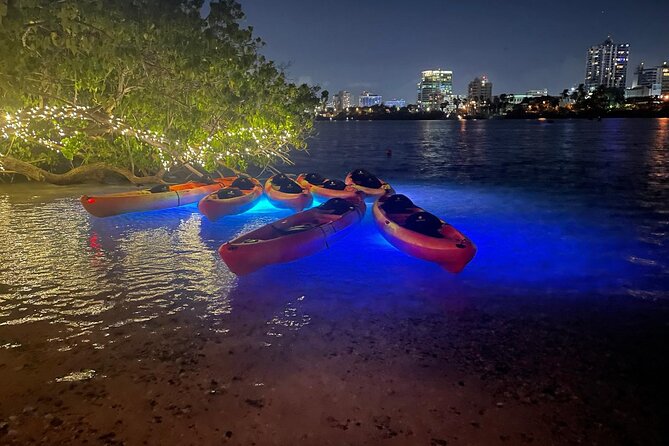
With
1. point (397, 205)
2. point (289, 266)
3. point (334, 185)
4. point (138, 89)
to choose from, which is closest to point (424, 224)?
point (397, 205)

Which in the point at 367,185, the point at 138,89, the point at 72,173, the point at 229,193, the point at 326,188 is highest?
the point at 138,89

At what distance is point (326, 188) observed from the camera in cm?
1358

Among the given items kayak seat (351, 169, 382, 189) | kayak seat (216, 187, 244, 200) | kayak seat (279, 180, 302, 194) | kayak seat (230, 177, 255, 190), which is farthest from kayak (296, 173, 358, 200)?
kayak seat (216, 187, 244, 200)

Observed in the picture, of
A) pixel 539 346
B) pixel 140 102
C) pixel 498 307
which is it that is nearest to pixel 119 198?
pixel 140 102

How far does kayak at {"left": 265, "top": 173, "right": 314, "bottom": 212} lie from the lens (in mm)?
12492

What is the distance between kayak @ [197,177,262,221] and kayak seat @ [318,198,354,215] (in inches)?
108

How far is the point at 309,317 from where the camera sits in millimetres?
5973

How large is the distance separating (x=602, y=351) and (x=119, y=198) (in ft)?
35.4

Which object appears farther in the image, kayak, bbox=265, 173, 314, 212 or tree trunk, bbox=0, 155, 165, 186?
tree trunk, bbox=0, 155, 165, 186

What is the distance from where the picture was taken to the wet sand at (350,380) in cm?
374

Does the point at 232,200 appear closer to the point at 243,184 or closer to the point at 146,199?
the point at 243,184

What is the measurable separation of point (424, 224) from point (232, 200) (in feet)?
18.3

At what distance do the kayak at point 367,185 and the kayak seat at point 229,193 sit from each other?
372 centimetres

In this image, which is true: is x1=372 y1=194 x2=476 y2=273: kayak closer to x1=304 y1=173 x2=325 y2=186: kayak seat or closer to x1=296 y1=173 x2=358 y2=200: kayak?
x1=296 y1=173 x2=358 y2=200: kayak
